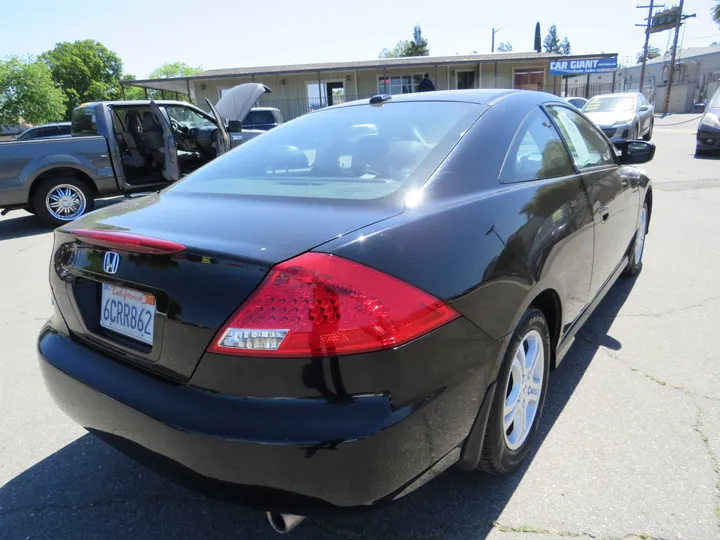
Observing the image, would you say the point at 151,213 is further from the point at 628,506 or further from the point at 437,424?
the point at 628,506

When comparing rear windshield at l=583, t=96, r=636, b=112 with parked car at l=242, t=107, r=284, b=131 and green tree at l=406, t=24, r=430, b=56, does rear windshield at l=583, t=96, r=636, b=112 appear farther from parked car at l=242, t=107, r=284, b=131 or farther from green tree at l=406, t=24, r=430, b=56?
green tree at l=406, t=24, r=430, b=56

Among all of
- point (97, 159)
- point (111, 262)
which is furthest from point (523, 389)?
point (97, 159)

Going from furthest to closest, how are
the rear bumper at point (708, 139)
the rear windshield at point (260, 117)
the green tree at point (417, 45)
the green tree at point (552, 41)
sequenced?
the green tree at point (552, 41)
the green tree at point (417, 45)
the rear windshield at point (260, 117)
the rear bumper at point (708, 139)

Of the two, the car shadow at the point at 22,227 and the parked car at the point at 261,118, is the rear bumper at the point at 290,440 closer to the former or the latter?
the car shadow at the point at 22,227

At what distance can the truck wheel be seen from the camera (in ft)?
25.2

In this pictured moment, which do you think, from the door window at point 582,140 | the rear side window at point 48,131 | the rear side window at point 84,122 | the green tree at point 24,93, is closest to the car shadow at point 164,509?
the door window at point 582,140

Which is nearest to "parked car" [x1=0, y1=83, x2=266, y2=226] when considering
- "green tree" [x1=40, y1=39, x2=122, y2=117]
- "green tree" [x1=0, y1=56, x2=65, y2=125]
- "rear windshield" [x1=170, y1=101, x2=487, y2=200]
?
"rear windshield" [x1=170, y1=101, x2=487, y2=200]

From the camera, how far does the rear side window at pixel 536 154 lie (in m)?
2.20

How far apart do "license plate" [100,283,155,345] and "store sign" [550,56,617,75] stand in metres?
30.5

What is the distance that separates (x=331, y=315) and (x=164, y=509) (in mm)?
1291

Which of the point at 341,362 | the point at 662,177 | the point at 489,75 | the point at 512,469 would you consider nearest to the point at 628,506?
the point at 512,469

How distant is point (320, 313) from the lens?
1.36 metres

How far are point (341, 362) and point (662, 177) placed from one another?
11.1 meters

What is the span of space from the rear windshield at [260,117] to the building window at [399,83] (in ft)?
43.5
